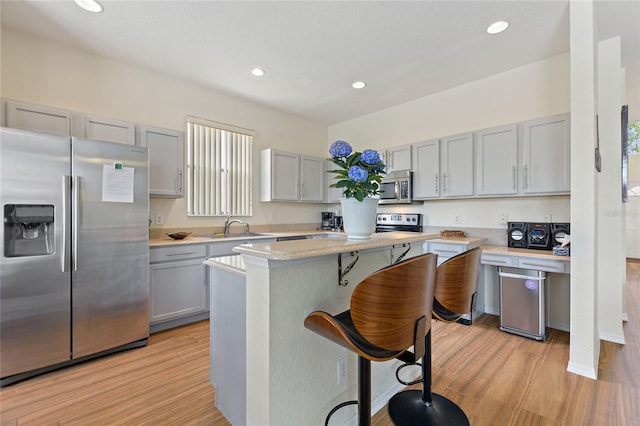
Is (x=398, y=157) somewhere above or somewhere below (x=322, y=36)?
below

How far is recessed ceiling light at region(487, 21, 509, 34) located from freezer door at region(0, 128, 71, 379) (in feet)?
12.1

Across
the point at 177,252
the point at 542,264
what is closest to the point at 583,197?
the point at 542,264

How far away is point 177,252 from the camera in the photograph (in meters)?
2.99

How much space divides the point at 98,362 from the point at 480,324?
3674 millimetres

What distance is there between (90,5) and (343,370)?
128 inches

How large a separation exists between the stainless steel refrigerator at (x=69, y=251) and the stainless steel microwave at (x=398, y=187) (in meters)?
2.99

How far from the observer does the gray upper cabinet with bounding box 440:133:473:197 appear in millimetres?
3391

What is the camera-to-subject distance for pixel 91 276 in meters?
2.35

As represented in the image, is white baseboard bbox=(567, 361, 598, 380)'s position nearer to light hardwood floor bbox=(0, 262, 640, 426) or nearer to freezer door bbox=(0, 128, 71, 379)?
light hardwood floor bbox=(0, 262, 640, 426)

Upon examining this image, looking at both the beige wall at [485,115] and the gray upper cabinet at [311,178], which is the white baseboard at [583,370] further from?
the gray upper cabinet at [311,178]

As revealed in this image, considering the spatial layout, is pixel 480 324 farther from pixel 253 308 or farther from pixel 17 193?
pixel 17 193

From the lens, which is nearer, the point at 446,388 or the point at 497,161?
the point at 446,388

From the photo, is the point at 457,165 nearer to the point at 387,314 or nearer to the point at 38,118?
the point at 387,314

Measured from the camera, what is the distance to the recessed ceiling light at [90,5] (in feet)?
7.24
